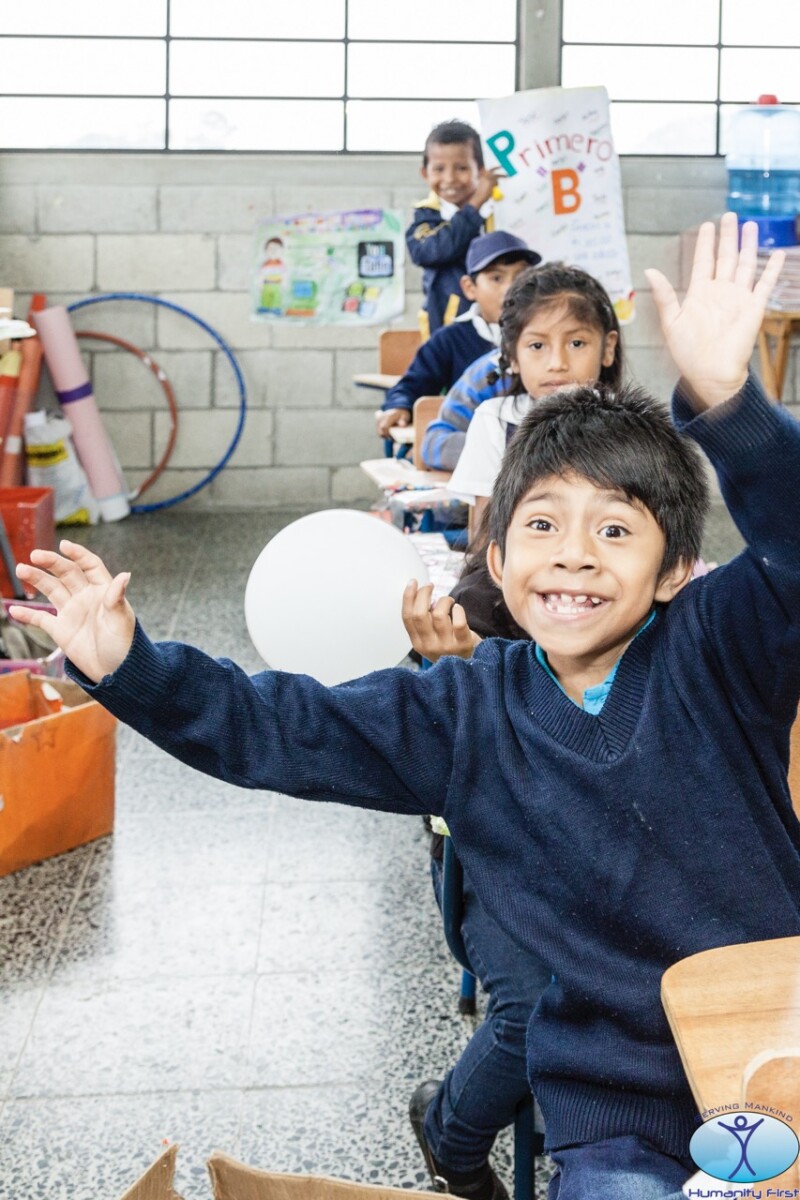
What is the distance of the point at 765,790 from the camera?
3.67 ft

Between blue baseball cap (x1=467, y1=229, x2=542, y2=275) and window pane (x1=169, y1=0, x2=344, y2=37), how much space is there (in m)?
2.80

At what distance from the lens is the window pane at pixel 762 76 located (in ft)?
19.9

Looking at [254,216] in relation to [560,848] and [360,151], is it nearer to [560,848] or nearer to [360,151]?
[360,151]

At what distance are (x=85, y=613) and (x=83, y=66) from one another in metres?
5.33

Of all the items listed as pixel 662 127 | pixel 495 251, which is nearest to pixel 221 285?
pixel 662 127

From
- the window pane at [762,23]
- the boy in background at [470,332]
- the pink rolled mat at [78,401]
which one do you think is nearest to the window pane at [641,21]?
the window pane at [762,23]

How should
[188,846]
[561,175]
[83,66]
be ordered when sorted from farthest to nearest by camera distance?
[83,66] → [561,175] → [188,846]

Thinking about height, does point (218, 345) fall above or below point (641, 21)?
below

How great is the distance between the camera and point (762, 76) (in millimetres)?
6082

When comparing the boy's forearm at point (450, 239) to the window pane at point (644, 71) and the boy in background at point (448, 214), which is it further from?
the window pane at point (644, 71)

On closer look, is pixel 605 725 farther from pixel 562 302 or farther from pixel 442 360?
pixel 442 360

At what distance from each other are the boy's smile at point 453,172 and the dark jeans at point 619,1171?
3975 mm

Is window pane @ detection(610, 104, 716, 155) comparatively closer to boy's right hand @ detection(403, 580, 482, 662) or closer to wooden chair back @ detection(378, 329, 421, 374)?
wooden chair back @ detection(378, 329, 421, 374)

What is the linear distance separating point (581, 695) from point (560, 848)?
138 millimetres
